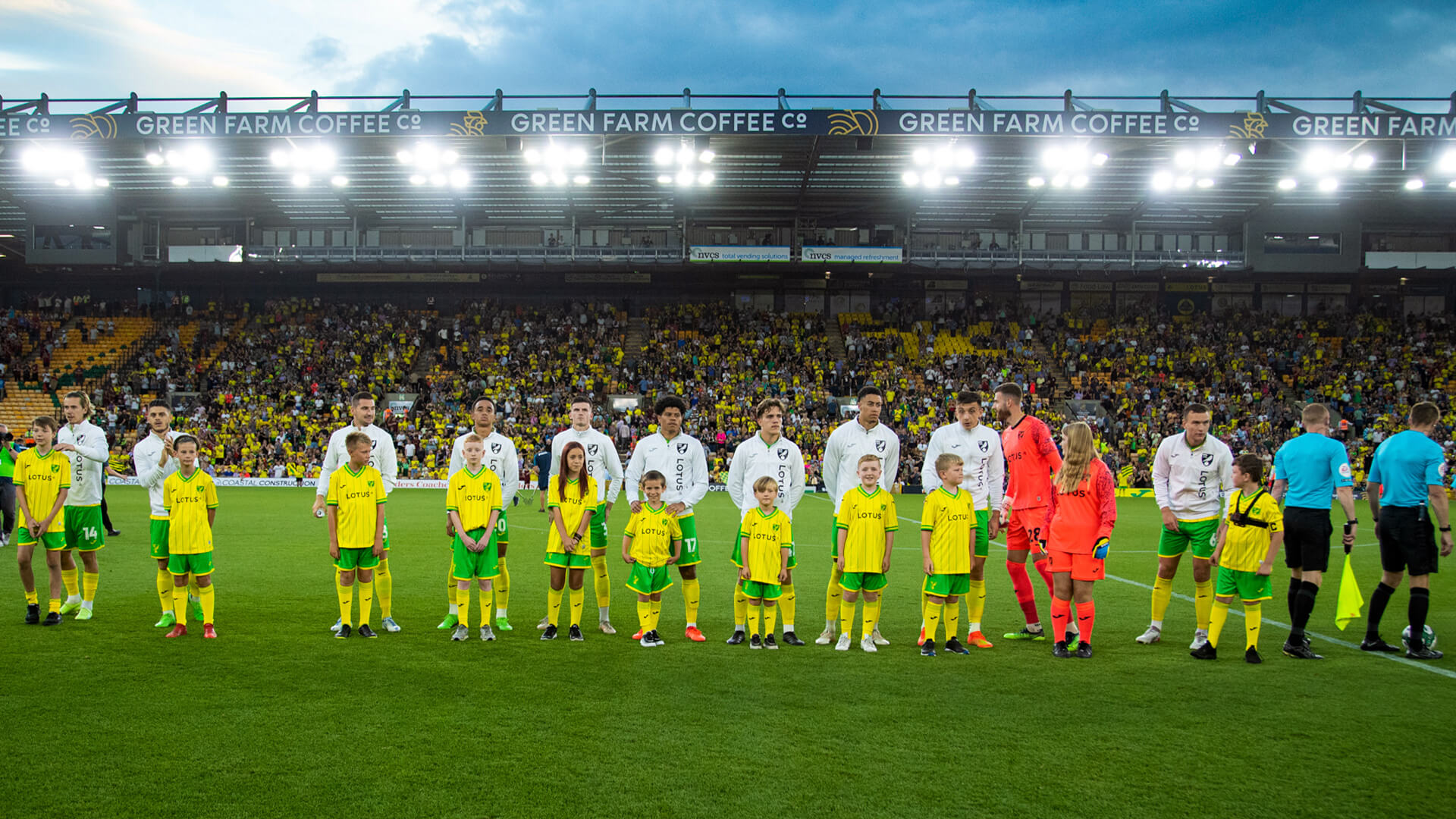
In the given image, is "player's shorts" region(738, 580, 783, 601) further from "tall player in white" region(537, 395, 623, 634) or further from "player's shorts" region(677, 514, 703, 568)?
"tall player in white" region(537, 395, 623, 634)

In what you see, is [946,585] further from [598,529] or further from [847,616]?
[598,529]

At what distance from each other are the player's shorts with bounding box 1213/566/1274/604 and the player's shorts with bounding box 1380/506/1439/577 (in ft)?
Result: 3.65

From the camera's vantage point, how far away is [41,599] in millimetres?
8922

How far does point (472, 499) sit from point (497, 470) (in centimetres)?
52

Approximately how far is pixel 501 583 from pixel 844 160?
23.7 m

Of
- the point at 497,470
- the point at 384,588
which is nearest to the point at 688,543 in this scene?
the point at 497,470

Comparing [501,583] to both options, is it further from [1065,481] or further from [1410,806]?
[1410,806]

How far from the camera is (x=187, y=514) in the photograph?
24.6ft

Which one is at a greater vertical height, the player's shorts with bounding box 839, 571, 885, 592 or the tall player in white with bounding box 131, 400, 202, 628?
the tall player in white with bounding box 131, 400, 202, 628

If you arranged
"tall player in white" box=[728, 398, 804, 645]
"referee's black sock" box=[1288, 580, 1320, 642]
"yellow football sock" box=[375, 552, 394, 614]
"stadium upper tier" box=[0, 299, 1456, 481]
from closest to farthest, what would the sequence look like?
"referee's black sock" box=[1288, 580, 1320, 642] < "tall player in white" box=[728, 398, 804, 645] < "yellow football sock" box=[375, 552, 394, 614] < "stadium upper tier" box=[0, 299, 1456, 481]

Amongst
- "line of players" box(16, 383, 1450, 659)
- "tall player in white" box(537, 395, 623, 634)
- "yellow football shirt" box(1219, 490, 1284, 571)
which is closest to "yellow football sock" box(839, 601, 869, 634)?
"line of players" box(16, 383, 1450, 659)

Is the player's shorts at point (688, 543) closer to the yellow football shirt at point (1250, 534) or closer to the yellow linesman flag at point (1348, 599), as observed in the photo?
the yellow football shirt at point (1250, 534)

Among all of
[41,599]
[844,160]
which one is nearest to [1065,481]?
[41,599]

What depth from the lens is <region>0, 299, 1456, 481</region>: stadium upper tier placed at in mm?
31328
